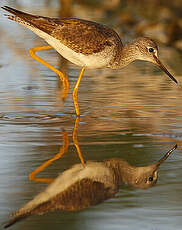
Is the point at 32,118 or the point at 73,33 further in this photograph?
the point at 73,33

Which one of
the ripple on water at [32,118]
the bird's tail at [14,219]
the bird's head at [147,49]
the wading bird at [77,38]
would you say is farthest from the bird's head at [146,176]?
the bird's head at [147,49]

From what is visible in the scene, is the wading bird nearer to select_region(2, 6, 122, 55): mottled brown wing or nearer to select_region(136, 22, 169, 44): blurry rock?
select_region(2, 6, 122, 55): mottled brown wing

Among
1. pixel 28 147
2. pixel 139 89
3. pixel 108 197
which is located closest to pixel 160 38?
pixel 139 89

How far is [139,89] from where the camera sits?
9375mm

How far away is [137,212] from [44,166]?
135cm

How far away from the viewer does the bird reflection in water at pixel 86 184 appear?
15.2 ft

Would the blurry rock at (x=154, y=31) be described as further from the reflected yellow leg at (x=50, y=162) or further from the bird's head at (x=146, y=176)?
the bird's head at (x=146, y=176)

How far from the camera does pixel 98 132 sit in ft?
22.9

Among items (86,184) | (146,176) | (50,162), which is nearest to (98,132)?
(50,162)

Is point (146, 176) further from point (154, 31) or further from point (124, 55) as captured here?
point (154, 31)

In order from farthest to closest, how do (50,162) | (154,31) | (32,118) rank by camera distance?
(154,31)
(32,118)
(50,162)

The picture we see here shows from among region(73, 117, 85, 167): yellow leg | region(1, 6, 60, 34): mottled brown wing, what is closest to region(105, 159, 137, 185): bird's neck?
region(73, 117, 85, 167): yellow leg

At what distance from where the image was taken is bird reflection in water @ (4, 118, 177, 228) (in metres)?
4.64

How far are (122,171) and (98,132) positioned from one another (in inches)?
57.6
